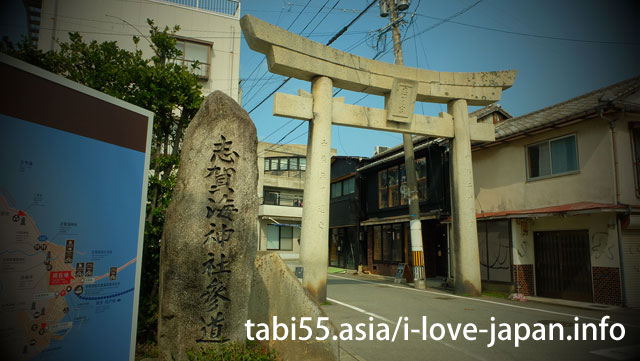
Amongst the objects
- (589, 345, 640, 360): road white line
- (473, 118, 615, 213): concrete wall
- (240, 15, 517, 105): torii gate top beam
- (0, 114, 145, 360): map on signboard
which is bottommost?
(589, 345, 640, 360): road white line

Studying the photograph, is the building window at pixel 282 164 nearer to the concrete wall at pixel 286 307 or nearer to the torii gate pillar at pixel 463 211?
the torii gate pillar at pixel 463 211

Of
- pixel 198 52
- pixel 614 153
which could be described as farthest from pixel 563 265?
pixel 198 52

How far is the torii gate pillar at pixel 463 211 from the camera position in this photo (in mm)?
12844

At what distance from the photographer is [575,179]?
40.2 feet

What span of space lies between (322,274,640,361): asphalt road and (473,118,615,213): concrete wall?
372 cm

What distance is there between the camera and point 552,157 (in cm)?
1322

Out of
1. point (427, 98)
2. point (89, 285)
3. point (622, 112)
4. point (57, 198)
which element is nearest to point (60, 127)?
point (57, 198)

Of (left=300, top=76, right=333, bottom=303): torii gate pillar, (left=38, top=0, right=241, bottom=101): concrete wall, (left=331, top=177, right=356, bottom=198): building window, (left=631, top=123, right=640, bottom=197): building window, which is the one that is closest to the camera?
(left=300, top=76, right=333, bottom=303): torii gate pillar

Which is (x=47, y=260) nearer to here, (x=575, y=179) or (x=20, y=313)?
(x=20, y=313)

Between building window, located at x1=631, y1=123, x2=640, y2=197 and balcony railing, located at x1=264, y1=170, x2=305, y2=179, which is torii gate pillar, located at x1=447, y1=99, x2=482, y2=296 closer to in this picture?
building window, located at x1=631, y1=123, x2=640, y2=197

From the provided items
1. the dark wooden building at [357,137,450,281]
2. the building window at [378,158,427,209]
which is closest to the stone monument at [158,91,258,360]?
the dark wooden building at [357,137,450,281]

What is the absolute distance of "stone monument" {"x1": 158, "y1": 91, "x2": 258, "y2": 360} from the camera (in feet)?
14.0

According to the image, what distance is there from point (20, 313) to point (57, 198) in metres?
0.90

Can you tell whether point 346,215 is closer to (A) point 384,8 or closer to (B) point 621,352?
(A) point 384,8
